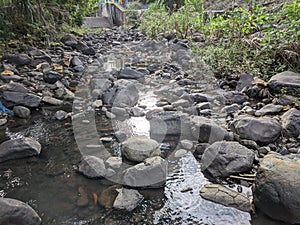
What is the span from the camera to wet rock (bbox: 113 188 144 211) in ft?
6.94

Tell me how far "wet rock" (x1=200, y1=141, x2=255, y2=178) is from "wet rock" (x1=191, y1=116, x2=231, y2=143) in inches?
15.2

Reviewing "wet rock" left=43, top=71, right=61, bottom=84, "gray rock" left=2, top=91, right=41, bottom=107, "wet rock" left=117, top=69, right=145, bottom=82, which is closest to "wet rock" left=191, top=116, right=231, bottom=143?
"gray rock" left=2, top=91, right=41, bottom=107

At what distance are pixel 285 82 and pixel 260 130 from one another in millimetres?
1227

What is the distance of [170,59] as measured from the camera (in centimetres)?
733

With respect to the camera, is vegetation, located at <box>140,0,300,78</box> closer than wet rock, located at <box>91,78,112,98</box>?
Yes

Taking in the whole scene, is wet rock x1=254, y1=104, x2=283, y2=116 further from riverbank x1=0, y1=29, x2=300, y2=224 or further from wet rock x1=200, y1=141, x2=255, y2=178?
wet rock x1=200, y1=141, x2=255, y2=178

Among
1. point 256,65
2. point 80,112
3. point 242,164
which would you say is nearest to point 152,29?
point 256,65

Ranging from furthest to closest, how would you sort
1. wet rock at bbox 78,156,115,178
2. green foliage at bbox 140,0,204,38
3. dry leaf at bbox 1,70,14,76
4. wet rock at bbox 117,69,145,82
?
green foliage at bbox 140,0,204,38 → wet rock at bbox 117,69,145,82 → dry leaf at bbox 1,70,14,76 → wet rock at bbox 78,156,115,178

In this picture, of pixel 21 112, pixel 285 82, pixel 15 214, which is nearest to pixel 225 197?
pixel 15 214

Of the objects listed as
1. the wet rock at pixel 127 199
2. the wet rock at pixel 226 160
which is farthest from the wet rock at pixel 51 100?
the wet rock at pixel 226 160

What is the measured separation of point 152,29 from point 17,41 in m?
4.79

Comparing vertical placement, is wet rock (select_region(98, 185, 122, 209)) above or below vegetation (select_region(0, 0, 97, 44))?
below

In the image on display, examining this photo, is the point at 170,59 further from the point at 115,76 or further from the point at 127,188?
the point at 127,188

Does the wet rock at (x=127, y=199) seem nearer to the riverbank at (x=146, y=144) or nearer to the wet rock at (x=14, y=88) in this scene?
the riverbank at (x=146, y=144)
